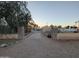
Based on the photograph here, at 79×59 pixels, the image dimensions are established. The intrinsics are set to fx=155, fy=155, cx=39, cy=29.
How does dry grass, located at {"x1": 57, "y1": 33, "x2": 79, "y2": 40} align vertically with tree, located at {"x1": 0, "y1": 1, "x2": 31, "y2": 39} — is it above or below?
below

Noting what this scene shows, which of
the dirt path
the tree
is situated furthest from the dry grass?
the dirt path

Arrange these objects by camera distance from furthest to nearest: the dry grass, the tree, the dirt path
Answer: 1. the dry grass
2. the tree
3. the dirt path

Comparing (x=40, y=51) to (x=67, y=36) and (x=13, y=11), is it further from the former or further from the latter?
(x=67, y=36)

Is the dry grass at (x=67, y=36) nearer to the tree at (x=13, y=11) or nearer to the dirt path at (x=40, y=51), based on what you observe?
the tree at (x=13, y=11)

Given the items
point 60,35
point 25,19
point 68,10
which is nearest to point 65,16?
point 68,10

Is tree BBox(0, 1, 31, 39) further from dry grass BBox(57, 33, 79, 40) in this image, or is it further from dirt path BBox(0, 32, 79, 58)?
dry grass BBox(57, 33, 79, 40)

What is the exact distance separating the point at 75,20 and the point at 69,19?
558mm

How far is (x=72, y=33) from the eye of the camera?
11.0m

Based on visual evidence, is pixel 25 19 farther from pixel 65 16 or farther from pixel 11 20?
pixel 65 16

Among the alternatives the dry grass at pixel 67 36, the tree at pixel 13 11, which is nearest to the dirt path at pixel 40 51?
the tree at pixel 13 11

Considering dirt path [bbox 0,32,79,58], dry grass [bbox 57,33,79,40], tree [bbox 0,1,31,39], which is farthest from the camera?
dry grass [bbox 57,33,79,40]

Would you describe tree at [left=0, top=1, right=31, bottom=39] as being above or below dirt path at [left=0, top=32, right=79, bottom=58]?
above

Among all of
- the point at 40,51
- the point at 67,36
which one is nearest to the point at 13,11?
the point at 40,51

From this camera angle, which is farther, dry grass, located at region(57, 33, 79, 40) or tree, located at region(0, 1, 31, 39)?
dry grass, located at region(57, 33, 79, 40)
